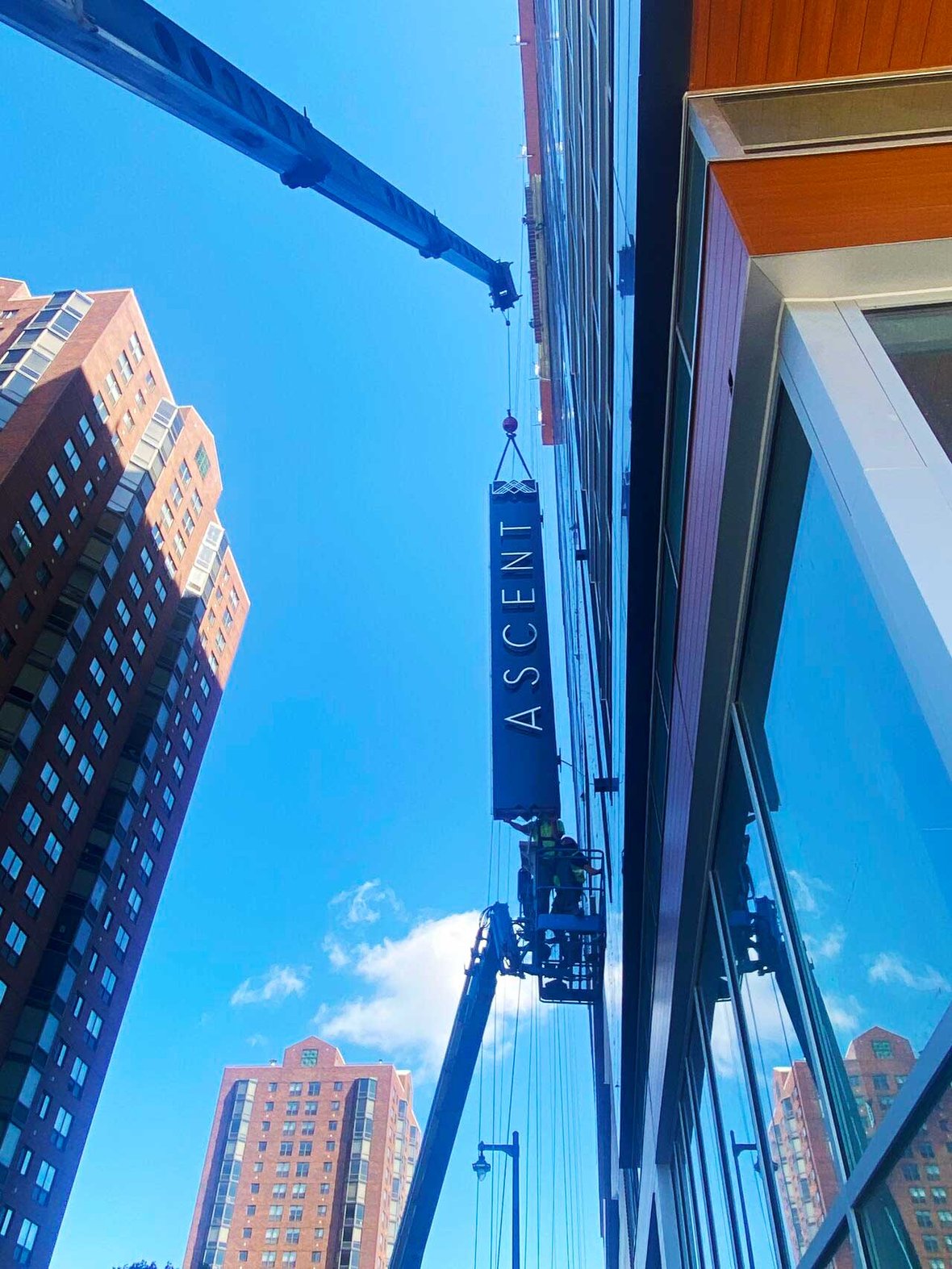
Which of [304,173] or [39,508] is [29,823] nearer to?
[39,508]

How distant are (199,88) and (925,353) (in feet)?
91.7

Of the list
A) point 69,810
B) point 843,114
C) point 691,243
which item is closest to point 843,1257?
point 691,243

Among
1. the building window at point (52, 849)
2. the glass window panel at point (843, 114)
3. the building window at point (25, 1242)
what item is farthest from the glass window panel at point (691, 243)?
the building window at point (25, 1242)

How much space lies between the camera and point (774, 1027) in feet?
22.7

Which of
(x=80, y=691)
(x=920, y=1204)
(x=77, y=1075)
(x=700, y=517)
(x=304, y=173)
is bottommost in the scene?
(x=920, y=1204)

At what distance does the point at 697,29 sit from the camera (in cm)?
603

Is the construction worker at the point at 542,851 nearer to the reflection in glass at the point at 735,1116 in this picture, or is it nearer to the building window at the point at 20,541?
the reflection in glass at the point at 735,1116

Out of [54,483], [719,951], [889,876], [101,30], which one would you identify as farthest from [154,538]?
[889,876]

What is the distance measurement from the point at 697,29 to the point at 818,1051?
20.6 feet

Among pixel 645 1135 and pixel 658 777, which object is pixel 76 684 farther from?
pixel 658 777

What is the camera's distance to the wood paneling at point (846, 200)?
474cm

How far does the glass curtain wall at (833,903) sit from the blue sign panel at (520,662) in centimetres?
2609

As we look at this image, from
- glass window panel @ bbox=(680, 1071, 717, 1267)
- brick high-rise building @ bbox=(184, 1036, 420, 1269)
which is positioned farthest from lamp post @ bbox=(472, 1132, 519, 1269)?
brick high-rise building @ bbox=(184, 1036, 420, 1269)

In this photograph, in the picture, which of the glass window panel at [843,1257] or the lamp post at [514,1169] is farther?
the lamp post at [514,1169]
